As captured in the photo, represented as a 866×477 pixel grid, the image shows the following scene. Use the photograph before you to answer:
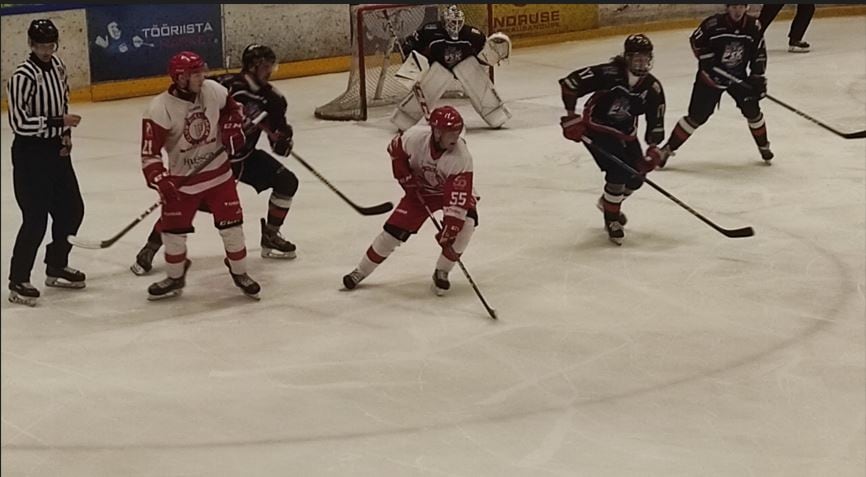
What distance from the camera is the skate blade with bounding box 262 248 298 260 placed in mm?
4230

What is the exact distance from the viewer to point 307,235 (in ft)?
14.6

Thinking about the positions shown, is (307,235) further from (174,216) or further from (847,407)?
(847,407)

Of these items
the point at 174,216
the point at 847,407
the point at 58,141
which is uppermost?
the point at 58,141

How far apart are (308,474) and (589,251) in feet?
5.91

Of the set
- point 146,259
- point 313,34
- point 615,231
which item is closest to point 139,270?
point 146,259

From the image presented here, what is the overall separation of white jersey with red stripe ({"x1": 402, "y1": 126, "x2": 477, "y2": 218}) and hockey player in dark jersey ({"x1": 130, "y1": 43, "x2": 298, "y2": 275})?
1.45ft

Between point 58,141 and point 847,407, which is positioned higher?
point 58,141

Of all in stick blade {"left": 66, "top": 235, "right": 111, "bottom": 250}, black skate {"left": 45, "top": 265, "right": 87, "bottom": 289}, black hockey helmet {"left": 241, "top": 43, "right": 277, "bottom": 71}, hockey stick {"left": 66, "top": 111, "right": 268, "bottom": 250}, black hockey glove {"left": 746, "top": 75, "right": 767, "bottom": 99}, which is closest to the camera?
hockey stick {"left": 66, "top": 111, "right": 268, "bottom": 250}

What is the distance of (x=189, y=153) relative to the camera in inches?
141

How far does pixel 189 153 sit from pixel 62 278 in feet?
2.05

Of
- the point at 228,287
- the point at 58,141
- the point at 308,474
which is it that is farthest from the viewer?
the point at 228,287

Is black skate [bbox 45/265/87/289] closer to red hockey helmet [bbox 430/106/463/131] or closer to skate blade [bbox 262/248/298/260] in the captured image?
skate blade [bbox 262/248/298/260]

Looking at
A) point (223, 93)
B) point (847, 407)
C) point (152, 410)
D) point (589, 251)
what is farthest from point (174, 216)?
point (847, 407)

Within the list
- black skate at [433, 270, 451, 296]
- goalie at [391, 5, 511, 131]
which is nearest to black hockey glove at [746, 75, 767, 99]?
goalie at [391, 5, 511, 131]
